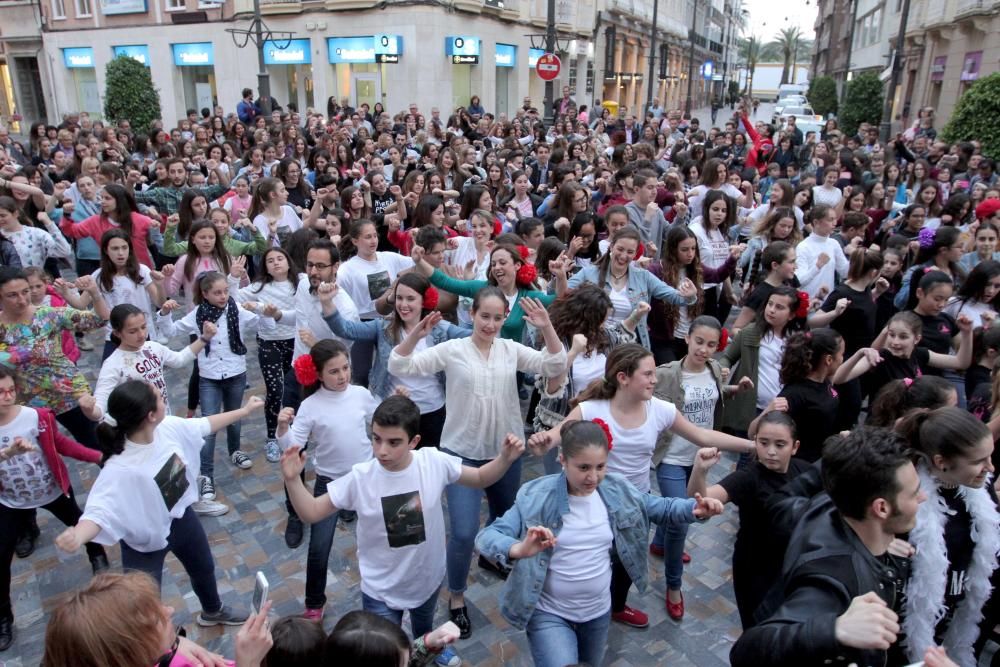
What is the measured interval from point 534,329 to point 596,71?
35.9m

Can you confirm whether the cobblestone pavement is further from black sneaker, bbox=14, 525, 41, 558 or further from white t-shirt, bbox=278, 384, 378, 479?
white t-shirt, bbox=278, 384, 378, 479

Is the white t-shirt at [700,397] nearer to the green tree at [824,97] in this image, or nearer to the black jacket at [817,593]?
the black jacket at [817,593]

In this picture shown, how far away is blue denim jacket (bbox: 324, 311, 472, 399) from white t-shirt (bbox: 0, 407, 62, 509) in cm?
180

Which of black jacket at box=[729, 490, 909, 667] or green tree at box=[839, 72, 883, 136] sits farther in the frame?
green tree at box=[839, 72, 883, 136]

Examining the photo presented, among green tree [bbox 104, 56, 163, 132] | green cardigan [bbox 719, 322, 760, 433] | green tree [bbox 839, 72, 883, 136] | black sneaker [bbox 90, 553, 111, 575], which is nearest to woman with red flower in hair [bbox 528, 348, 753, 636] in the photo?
green cardigan [bbox 719, 322, 760, 433]

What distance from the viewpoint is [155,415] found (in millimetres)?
3408

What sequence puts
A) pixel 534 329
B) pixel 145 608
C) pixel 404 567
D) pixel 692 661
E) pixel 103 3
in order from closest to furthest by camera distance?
pixel 145 608 → pixel 404 567 → pixel 692 661 → pixel 534 329 → pixel 103 3

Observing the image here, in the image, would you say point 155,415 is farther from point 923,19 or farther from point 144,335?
point 923,19

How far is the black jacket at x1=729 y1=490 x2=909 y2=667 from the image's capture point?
201 centimetres

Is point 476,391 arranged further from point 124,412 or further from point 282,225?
point 282,225

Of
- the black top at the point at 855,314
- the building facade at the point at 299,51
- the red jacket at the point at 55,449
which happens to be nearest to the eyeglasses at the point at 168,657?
the red jacket at the point at 55,449

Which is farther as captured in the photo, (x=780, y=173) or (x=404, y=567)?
(x=780, y=173)

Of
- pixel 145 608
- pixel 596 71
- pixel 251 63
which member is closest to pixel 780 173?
pixel 145 608

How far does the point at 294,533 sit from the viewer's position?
4.62 metres
